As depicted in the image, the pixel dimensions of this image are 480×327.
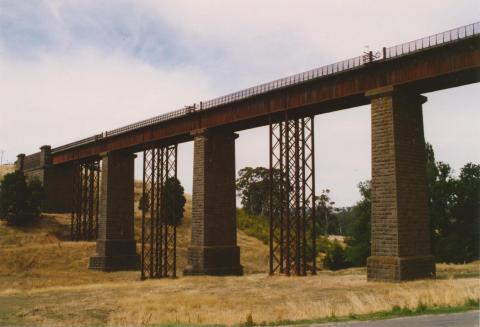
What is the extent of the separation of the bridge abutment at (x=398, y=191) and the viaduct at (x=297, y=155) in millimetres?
42

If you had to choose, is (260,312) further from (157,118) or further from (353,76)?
(157,118)

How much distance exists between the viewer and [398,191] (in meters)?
20.5

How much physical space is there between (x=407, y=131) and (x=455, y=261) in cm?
2307

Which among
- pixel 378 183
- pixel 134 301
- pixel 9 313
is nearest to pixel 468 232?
pixel 378 183

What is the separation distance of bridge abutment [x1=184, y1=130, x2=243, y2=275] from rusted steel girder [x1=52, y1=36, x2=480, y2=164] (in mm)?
1432

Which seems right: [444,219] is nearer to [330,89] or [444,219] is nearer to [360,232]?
[360,232]

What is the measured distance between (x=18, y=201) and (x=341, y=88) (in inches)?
1462

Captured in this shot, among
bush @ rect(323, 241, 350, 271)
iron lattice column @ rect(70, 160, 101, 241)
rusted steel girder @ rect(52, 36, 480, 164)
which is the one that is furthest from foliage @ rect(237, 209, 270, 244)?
rusted steel girder @ rect(52, 36, 480, 164)

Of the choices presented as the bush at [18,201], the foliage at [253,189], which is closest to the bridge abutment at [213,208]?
the bush at [18,201]

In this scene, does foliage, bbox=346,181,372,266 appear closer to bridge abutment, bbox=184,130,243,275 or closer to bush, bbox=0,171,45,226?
bridge abutment, bbox=184,130,243,275

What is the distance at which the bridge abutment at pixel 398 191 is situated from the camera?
20375mm

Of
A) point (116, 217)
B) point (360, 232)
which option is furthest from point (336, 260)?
point (116, 217)

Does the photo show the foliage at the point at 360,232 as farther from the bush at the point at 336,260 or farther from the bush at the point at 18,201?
the bush at the point at 18,201

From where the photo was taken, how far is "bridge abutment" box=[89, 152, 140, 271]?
132ft
